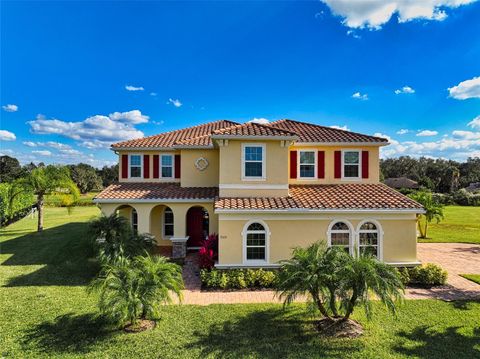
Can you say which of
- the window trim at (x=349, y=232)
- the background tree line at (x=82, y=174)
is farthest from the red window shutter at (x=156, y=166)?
the background tree line at (x=82, y=174)

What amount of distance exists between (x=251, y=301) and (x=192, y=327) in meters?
2.86

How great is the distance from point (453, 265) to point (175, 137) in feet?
62.7

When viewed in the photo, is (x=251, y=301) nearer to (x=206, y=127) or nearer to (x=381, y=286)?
(x=381, y=286)

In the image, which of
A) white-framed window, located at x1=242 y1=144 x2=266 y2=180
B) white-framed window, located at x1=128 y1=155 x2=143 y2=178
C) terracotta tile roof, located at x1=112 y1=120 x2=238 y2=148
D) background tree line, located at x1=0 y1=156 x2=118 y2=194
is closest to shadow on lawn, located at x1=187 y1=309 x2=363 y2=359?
white-framed window, located at x1=242 y1=144 x2=266 y2=180

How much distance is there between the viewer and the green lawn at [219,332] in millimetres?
7508

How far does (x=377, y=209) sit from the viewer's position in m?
13.2

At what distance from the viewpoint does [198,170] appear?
59.4 ft

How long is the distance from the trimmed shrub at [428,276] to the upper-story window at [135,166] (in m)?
16.9

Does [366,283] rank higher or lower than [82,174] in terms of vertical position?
lower

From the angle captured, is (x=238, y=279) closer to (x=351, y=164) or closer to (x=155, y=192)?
(x=155, y=192)

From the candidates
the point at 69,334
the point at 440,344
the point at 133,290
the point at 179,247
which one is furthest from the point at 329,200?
the point at 69,334

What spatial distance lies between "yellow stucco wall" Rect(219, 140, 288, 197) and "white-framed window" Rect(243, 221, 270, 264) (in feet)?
5.98

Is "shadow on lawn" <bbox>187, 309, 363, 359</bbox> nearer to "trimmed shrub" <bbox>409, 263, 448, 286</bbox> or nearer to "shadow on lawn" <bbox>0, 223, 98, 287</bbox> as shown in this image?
"trimmed shrub" <bbox>409, 263, 448, 286</bbox>

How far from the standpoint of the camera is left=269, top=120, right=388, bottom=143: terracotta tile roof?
1638 centimetres
